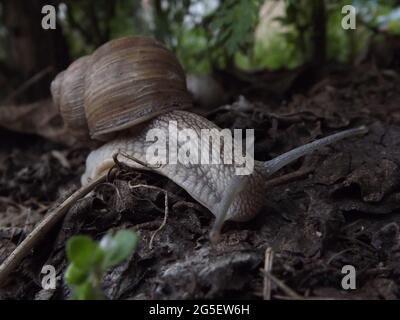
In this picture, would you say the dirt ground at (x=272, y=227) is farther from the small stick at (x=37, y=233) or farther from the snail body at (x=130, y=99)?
the snail body at (x=130, y=99)

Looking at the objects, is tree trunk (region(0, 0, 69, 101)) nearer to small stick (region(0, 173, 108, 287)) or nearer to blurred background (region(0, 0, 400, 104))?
blurred background (region(0, 0, 400, 104))

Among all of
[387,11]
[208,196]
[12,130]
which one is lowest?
[12,130]

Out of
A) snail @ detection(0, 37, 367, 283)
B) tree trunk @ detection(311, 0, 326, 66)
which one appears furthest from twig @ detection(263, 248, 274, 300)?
tree trunk @ detection(311, 0, 326, 66)

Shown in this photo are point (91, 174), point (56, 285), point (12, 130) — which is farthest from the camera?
point (12, 130)

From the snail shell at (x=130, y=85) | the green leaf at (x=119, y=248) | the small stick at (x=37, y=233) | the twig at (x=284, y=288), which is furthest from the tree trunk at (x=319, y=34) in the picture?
the green leaf at (x=119, y=248)

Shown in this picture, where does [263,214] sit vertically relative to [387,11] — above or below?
below

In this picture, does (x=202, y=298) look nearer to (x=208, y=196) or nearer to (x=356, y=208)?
(x=208, y=196)

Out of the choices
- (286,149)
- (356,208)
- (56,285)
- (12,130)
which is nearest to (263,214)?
(356,208)

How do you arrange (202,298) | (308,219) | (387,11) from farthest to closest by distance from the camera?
(387,11), (308,219), (202,298)
